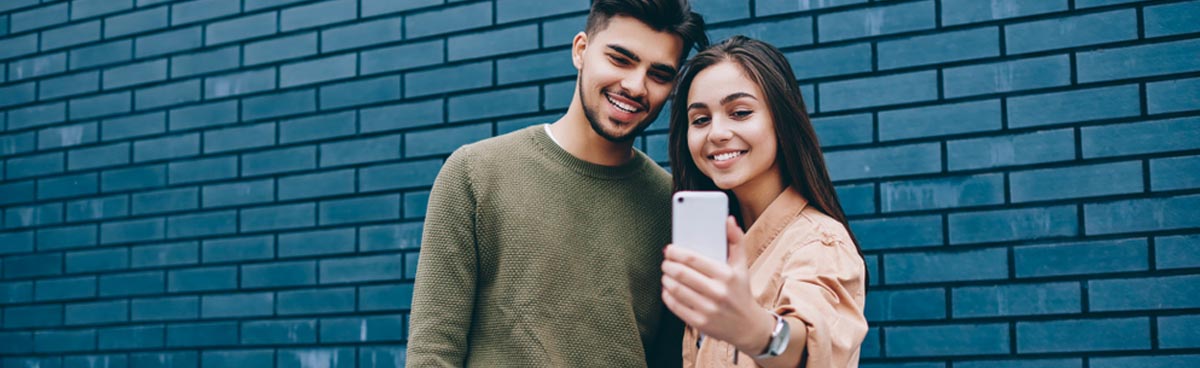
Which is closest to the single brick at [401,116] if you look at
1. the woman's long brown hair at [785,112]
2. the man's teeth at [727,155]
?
the woman's long brown hair at [785,112]

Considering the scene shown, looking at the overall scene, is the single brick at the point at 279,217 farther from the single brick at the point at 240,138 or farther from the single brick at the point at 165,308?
the single brick at the point at 165,308

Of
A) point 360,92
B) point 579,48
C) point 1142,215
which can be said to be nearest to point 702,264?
point 579,48

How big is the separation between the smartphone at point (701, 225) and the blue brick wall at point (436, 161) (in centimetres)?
201

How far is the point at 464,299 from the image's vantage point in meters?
2.53

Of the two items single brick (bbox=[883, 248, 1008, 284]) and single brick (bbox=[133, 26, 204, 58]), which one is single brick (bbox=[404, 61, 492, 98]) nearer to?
single brick (bbox=[133, 26, 204, 58])

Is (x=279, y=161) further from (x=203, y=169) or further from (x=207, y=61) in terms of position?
(x=207, y=61)

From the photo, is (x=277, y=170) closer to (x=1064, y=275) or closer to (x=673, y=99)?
(x=673, y=99)

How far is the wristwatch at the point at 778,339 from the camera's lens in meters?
1.78

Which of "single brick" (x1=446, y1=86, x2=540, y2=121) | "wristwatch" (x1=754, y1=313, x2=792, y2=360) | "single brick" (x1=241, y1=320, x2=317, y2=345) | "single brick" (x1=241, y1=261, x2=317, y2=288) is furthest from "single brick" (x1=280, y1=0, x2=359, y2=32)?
"wristwatch" (x1=754, y1=313, x2=792, y2=360)

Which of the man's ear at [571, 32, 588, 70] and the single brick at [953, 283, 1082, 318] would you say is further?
the single brick at [953, 283, 1082, 318]

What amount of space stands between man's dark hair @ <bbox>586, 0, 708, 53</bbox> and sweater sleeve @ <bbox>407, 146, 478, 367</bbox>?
0.52 metres

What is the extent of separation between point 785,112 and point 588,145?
61 cm

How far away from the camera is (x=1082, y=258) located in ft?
10.7

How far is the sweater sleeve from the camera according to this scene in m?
2.50
